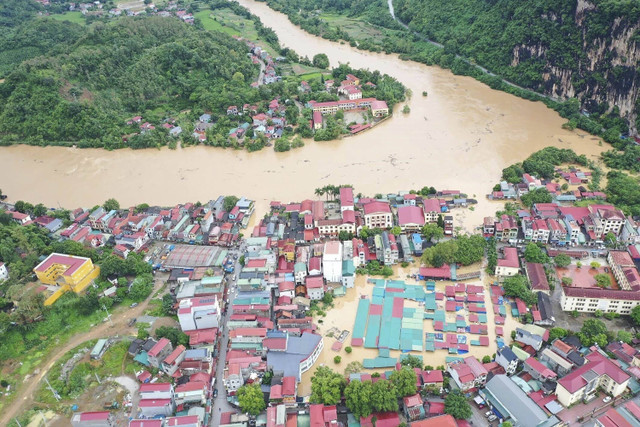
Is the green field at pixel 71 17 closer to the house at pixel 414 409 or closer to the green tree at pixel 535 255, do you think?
the green tree at pixel 535 255

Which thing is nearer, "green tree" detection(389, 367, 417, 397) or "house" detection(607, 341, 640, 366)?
"green tree" detection(389, 367, 417, 397)

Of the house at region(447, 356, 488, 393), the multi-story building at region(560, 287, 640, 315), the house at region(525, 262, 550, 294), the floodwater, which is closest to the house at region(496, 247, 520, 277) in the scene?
the house at region(525, 262, 550, 294)

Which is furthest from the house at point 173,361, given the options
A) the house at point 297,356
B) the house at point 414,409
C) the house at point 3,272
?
the house at point 3,272

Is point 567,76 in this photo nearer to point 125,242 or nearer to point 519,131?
point 519,131

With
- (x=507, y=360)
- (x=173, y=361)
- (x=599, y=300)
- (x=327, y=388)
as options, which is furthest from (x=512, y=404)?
(x=173, y=361)

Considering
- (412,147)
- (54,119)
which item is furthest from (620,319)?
(54,119)

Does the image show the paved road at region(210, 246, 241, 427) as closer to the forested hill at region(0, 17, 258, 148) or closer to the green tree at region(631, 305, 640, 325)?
the green tree at region(631, 305, 640, 325)

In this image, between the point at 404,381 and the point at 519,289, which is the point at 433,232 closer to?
the point at 519,289
